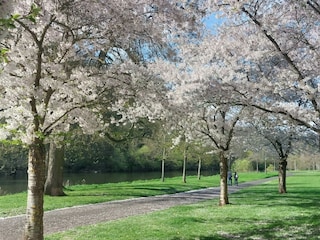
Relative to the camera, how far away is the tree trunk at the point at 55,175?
63.4ft

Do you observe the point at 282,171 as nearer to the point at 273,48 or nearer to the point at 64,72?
the point at 273,48

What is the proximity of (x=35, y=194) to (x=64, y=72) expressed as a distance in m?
2.36

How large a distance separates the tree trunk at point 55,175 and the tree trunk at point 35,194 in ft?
40.3

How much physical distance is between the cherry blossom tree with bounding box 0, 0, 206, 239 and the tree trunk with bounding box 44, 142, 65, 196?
1203 cm

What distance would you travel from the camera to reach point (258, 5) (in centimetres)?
788

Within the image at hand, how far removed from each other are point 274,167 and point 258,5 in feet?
259

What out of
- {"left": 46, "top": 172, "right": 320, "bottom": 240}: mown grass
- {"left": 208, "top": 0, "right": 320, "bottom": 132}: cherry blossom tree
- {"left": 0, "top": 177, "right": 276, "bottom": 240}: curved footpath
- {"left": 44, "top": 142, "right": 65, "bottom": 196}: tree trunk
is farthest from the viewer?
{"left": 44, "top": 142, "right": 65, "bottom": 196}: tree trunk

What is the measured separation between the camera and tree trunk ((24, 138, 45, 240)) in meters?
6.72

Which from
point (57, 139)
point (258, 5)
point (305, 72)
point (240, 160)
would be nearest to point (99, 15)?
point (57, 139)

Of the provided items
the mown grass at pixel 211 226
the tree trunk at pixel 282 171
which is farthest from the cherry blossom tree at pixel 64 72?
the tree trunk at pixel 282 171

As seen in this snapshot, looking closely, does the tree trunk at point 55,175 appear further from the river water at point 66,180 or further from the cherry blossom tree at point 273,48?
the cherry blossom tree at point 273,48

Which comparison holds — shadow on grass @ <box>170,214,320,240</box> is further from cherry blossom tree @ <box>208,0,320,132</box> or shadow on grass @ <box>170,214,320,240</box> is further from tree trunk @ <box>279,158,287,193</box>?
tree trunk @ <box>279,158,287,193</box>

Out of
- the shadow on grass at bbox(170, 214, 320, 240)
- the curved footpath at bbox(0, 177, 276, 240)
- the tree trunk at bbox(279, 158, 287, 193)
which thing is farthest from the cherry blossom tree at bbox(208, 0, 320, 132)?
the tree trunk at bbox(279, 158, 287, 193)

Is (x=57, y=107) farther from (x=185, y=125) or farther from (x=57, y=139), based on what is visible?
(x=185, y=125)
